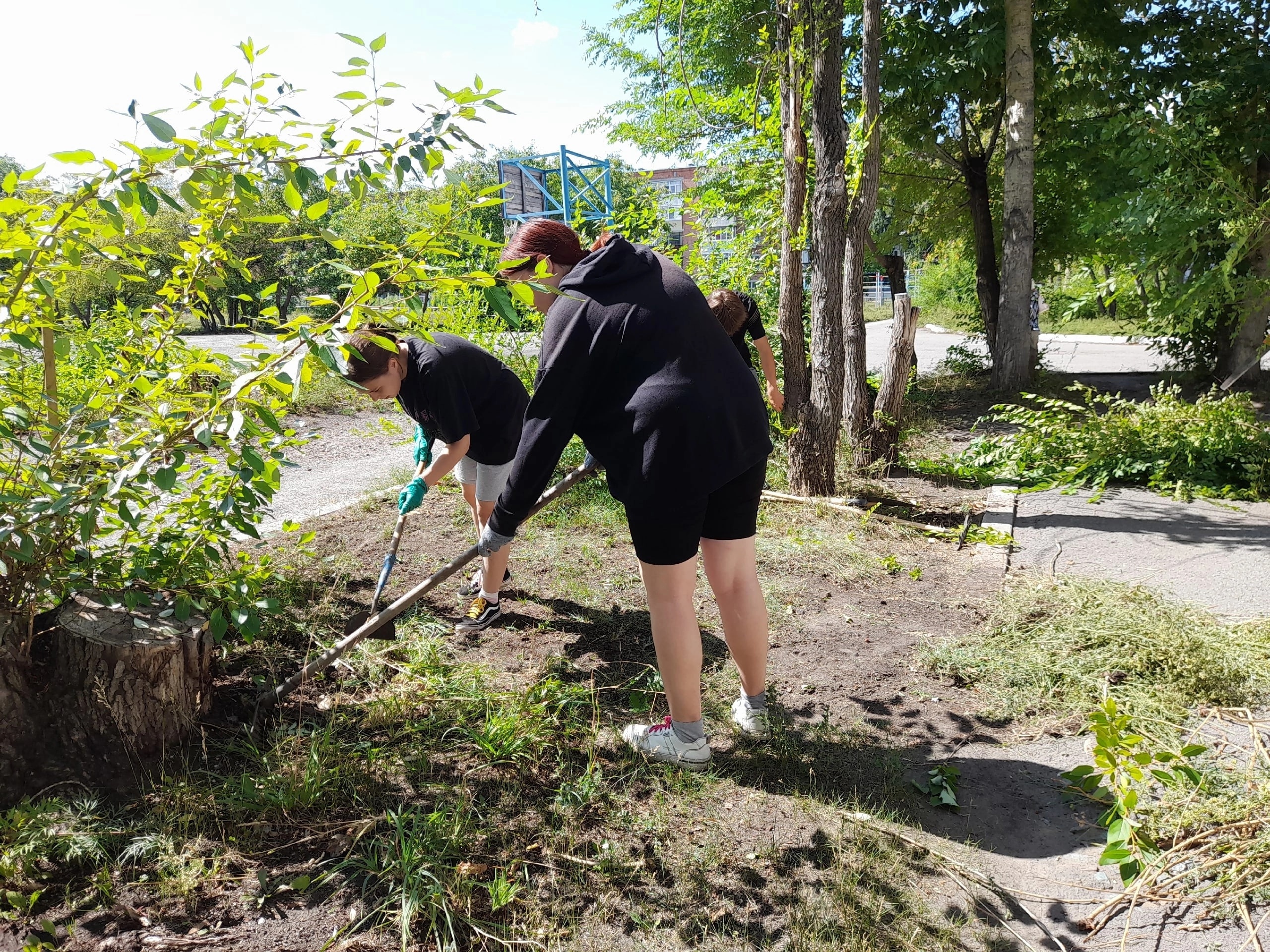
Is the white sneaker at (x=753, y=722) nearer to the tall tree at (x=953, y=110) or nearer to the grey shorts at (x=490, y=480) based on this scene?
the grey shorts at (x=490, y=480)

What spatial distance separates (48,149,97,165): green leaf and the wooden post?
0.74m

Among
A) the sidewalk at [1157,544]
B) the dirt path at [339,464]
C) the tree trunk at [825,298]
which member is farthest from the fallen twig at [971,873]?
the tree trunk at [825,298]

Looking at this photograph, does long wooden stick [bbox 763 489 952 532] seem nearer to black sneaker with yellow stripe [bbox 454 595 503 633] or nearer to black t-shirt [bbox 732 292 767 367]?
black t-shirt [bbox 732 292 767 367]

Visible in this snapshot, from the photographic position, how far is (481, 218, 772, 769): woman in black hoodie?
7.41 ft

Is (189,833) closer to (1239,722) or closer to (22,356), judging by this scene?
(22,356)

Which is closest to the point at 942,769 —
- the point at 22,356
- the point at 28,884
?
the point at 28,884

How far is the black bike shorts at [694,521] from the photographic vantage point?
2.30 m

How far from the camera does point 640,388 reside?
7.45ft

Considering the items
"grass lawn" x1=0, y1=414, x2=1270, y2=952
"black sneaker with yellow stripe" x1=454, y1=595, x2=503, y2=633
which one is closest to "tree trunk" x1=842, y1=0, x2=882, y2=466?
"grass lawn" x1=0, y1=414, x2=1270, y2=952

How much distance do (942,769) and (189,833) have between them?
7.70 ft

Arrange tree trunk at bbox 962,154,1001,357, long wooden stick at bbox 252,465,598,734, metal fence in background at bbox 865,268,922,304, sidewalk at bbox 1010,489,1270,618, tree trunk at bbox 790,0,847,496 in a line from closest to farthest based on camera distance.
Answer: long wooden stick at bbox 252,465,598,734, sidewalk at bbox 1010,489,1270,618, tree trunk at bbox 790,0,847,496, tree trunk at bbox 962,154,1001,357, metal fence in background at bbox 865,268,922,304

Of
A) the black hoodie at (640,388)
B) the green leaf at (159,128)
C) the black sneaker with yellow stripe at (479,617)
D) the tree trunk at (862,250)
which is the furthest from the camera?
the tree trunk at (862,250)

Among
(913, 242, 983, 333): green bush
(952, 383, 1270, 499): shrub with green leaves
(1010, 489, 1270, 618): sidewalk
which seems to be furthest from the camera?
(913, 242, 983, 333): green bush

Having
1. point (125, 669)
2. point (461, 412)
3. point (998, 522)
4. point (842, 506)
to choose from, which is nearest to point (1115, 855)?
point (461, 412)
